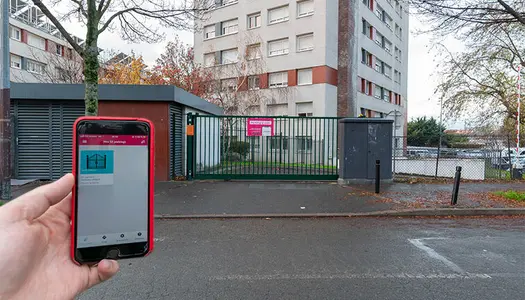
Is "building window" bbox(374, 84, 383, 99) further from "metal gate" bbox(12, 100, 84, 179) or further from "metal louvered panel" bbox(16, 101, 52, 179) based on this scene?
"metal louvered panel" bbox(16, 101, 52, 179)

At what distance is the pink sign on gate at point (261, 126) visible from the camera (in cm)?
1180

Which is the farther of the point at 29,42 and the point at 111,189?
the point at 29,42

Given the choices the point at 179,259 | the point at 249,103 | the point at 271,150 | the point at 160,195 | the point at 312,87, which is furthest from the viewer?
the point at 312,87

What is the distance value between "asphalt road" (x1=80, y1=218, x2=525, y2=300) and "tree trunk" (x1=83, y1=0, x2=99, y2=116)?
379 centimetres

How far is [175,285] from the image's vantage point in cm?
370

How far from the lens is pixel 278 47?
30125 mm

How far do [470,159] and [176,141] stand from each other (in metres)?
12.8

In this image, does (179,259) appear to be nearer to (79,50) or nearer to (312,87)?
(79,50)

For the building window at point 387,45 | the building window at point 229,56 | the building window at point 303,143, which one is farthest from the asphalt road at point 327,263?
the building window at point 387,45

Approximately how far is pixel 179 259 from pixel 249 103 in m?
21.3

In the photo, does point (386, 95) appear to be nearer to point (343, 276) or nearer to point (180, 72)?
point (180, 72)

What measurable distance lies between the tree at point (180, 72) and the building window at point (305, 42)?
901 centimetres

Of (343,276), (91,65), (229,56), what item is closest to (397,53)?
(229,56)

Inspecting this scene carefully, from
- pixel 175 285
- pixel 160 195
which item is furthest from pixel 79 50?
pixel 175 285
